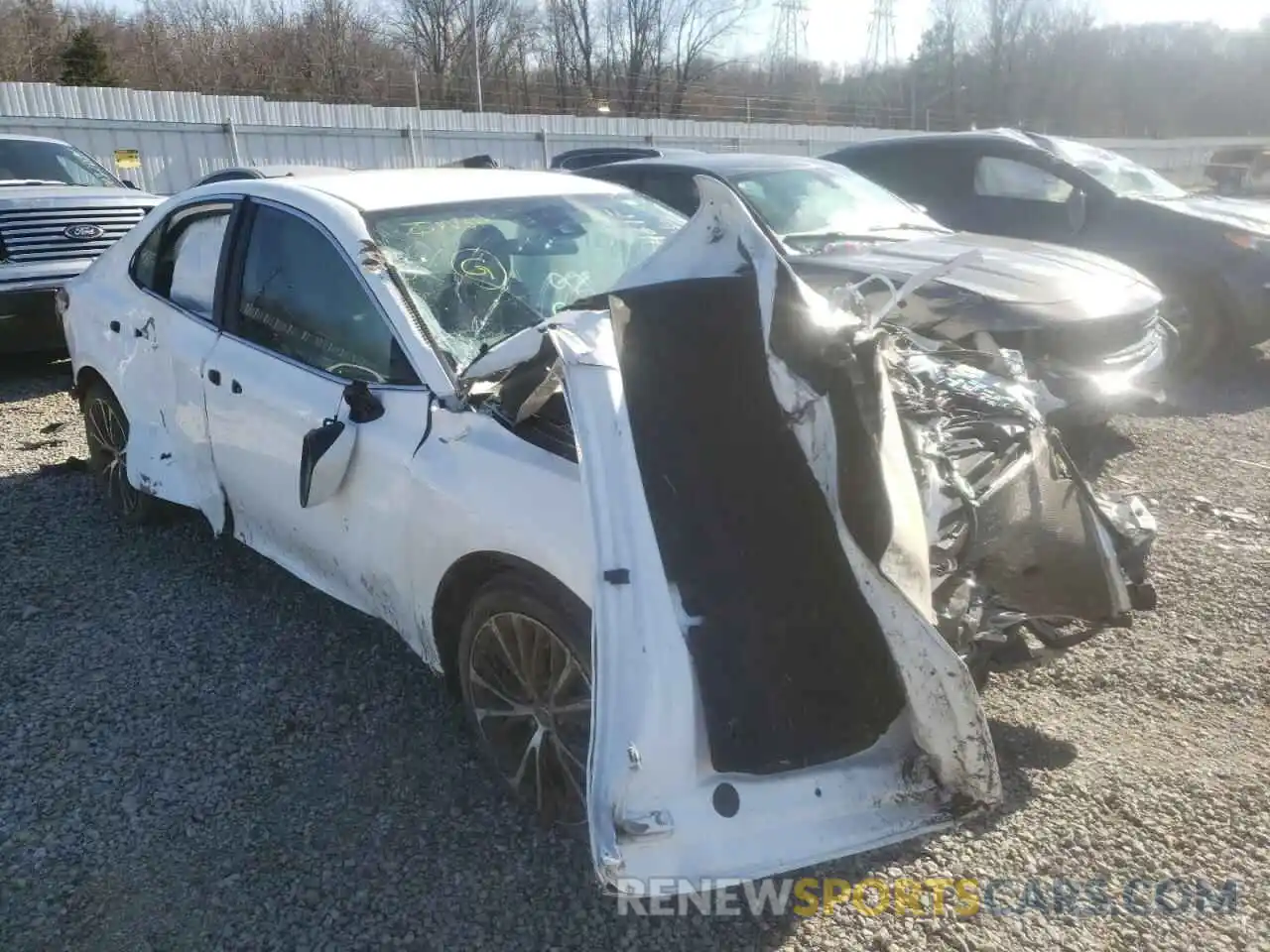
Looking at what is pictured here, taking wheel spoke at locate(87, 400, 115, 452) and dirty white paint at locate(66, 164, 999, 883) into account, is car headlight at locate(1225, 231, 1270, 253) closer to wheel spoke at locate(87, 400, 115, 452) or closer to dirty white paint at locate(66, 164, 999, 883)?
dirty white paint at locate(66, 164, 999, 883)

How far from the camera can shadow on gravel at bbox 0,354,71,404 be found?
7.64 meters

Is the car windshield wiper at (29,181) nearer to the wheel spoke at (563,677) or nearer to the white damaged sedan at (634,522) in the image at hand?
the white damaged sedan at (634,522)

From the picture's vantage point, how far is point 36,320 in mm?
7445

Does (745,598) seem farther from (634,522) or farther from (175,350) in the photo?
(175,350)

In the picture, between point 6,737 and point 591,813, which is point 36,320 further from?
point 591,813

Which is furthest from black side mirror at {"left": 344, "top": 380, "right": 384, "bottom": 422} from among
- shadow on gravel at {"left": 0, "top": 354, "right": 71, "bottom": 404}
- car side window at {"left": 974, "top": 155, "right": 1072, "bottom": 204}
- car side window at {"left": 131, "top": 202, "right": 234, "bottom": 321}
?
car side window at {"left": 974, "top": 155, "right": 1072, "bottom": 204}

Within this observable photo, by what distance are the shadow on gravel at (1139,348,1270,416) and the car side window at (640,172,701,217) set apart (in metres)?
3.30

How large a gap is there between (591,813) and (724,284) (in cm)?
134

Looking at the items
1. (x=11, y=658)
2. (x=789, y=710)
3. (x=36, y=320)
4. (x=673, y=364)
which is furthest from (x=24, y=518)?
(x=789, y=710)

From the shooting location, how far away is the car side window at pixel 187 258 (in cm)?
396

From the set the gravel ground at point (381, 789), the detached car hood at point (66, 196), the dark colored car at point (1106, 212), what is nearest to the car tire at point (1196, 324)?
the dark colored car at point (1106, 212)

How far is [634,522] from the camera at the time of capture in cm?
226

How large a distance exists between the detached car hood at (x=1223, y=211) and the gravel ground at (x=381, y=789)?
13.7 feet

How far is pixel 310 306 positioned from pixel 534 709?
5.44ft
